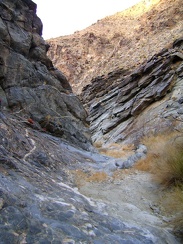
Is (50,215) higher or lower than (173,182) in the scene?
higher

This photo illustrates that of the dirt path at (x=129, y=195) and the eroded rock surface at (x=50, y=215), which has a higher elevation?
the eroded rock surface at (x=50, y=215)

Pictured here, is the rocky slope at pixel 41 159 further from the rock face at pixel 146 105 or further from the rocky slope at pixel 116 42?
the rocky slope at pixel 116 42

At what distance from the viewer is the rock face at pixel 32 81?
30.0 feet

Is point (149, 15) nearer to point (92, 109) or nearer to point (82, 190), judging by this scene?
point (92, 109)

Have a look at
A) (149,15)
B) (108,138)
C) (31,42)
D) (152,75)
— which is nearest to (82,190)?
(31,42)

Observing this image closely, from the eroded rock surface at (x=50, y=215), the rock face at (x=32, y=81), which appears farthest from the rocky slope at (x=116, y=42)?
the eroded rock surface at (x=50, y=215)

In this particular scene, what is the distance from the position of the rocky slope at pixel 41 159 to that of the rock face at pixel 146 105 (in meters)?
3.65

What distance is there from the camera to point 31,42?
1153 centimetres

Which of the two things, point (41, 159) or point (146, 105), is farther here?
point (146, 105)

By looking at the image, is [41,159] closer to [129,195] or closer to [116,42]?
[129,195]

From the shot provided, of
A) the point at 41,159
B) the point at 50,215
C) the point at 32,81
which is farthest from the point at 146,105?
the point at 50,215

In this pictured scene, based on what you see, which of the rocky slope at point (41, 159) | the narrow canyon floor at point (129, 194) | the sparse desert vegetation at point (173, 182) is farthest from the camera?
the narrow canyon floor at point (129, 194)

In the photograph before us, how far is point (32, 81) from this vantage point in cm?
1016

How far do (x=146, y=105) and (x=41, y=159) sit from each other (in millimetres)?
10638
